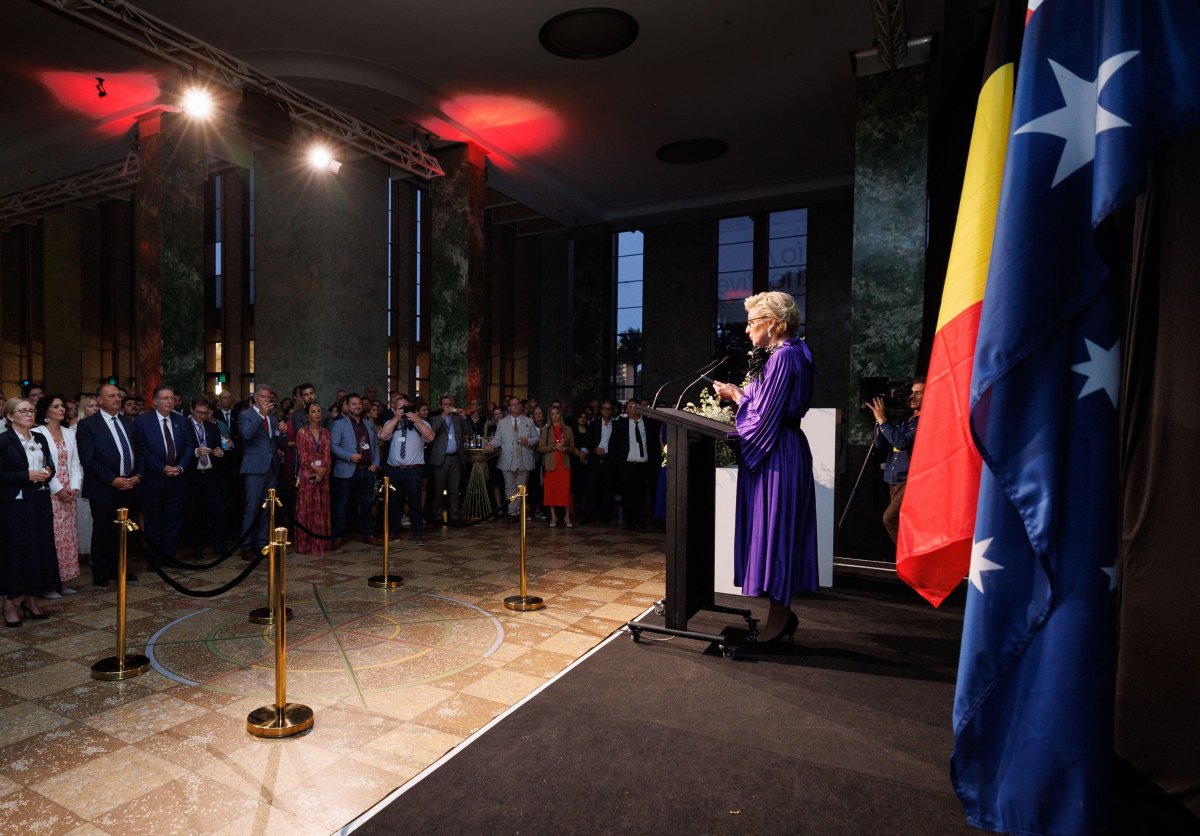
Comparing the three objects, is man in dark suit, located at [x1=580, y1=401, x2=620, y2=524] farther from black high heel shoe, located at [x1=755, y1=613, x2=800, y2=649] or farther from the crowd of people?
black high heel shoe, located at [x1=755, y1=613, x2=800, y2=649]

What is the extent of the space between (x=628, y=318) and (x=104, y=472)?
13.9 m

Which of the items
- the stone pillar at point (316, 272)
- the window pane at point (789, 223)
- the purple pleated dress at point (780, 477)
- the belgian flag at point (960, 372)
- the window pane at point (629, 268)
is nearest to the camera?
the belgian flag at point (960, 372)

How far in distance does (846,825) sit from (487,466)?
8.10 metres

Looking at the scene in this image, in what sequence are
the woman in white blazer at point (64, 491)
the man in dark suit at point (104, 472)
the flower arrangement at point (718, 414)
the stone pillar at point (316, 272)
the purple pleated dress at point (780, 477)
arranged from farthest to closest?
1. the stone pillar at point (316, 272)
2. the man in dark suit at point (104, 472)
3. the woman in white blazer at point (64, 491)
4. the flower arrangement at point (718, 414)
5. the purple pleated dress at point (780, 477)

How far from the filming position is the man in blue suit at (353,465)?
7555mm

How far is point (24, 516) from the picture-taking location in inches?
189

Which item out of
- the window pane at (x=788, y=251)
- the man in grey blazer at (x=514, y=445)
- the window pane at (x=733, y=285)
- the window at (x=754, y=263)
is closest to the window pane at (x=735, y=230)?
the window at (x=754, y=263)

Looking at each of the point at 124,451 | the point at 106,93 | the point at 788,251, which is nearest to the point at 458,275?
the point at 106,93

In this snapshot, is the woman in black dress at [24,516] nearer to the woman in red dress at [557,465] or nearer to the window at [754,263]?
the woman in red dress at [557,465]

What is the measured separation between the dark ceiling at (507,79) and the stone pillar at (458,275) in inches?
28.0

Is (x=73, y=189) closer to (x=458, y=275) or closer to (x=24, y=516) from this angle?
(x=458, y=275)

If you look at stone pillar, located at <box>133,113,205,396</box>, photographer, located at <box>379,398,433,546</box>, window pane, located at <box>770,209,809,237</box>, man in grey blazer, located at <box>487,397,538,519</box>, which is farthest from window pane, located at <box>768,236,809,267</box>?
stone pillar, located at <box>133,113,205,396</box>

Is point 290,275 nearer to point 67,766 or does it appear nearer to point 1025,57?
point 67,766

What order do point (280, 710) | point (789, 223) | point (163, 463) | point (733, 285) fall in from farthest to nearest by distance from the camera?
point (733, 285)
point (789, 223)
point (163, 463)
point (280, 710)
